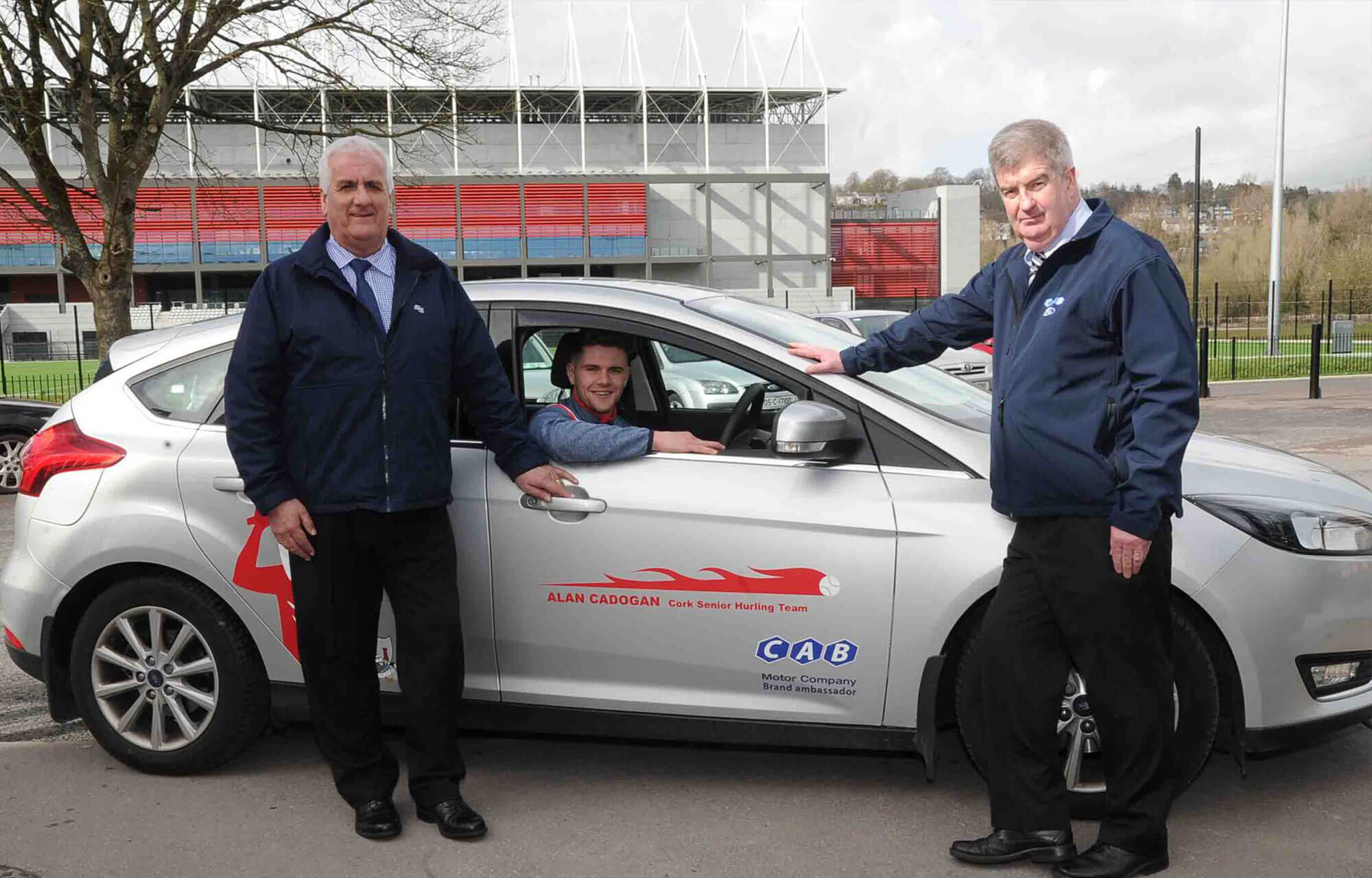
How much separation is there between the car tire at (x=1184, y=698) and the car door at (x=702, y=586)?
24 centimetres

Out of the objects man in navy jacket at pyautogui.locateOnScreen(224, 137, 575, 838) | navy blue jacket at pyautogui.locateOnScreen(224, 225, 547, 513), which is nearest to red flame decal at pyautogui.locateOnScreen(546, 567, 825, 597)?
man in navy jacket at pyautogui.locateOnScreen(224, 137, 575, 838)

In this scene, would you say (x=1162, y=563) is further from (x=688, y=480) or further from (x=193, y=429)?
(x=193, y=429)

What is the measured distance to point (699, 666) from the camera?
3811 mm

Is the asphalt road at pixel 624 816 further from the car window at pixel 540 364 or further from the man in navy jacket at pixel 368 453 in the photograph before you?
the car window at pixel 540 364

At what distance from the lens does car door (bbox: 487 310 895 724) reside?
12.0 ft

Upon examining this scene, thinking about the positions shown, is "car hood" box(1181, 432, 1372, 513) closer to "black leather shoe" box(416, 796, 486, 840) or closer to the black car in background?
"black leather shoe" box(416, 796, 486, 840)

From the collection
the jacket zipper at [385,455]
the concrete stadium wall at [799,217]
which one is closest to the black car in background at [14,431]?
the jacket zipper at [385,455]

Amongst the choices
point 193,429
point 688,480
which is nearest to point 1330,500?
point 688,480

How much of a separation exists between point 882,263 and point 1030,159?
229 feet

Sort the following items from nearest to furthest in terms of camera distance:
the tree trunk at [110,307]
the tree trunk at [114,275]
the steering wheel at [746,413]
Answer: the steering wheel at [746,413] → the tree trunk at [114,275] → the tree trunk at [110,307]

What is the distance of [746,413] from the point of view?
14.4ft

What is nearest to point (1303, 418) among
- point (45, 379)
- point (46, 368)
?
point (45, 379)

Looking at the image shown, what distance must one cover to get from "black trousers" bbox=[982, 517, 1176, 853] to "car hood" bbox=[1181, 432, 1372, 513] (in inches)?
18.4

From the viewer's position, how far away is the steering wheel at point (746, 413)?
4.27m
